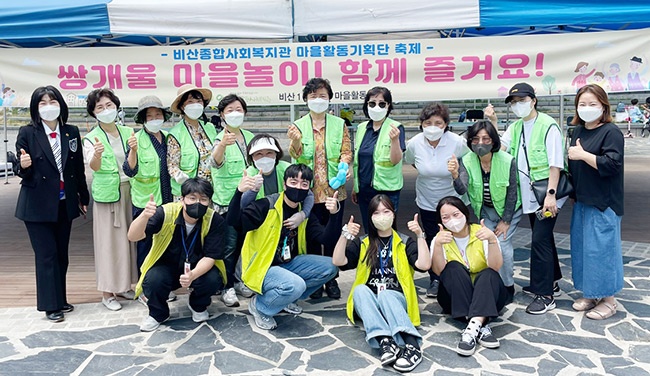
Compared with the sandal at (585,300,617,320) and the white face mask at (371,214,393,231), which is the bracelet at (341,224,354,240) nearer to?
the white face mask at (371,214,393,231)

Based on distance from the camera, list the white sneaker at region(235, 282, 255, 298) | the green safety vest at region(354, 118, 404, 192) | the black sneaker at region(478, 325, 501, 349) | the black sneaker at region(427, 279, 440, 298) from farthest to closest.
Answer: the white sneaker at region(235, 282, 255, 298) → the black sneaker at region(427, 279, 440, 298) → the green safety vest at region(354, 118, 404, 192) → the black sneaker at region(478, 325, 501, 349)

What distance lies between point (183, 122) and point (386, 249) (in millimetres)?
1840

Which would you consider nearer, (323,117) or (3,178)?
(323,117)

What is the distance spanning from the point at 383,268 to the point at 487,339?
78 centimetres

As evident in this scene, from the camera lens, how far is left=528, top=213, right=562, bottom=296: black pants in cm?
396

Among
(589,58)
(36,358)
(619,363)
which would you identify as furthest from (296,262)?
(589,58)

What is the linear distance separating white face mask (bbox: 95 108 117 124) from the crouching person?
74.6 inches

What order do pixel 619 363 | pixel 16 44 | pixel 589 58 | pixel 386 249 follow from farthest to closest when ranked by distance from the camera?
pixel 16 44
pixel 589 58
pixel 386 249
pixel 619 363

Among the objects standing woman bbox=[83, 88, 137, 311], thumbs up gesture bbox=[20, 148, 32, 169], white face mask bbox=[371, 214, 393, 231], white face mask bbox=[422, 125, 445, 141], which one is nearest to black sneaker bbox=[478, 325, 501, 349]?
white face mask bbox=[371, 214, 393, 231]

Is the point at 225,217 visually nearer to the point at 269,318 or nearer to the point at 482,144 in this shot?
the point at 269,318

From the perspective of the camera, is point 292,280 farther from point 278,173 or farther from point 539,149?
point 539,149

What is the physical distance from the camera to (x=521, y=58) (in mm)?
4777

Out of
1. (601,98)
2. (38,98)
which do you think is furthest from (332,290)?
(38,98)

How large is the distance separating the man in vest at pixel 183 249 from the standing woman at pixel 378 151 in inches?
45.3
